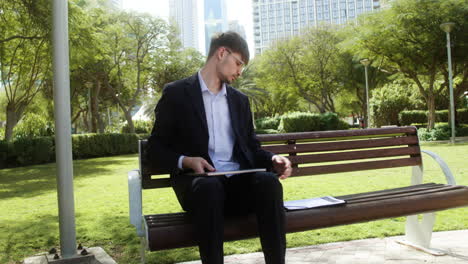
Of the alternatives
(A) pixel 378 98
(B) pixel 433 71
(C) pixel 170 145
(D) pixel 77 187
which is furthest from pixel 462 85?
(C) pixel 170 145

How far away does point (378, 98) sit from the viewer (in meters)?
35.3

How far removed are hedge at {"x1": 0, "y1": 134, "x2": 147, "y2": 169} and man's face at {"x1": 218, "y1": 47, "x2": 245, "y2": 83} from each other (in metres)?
16.4

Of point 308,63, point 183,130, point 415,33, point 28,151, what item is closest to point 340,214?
point 183,130

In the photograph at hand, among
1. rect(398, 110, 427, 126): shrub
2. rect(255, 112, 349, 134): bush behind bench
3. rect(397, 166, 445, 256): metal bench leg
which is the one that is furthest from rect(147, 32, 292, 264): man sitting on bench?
rect(398, 110, 427, 126): shrub

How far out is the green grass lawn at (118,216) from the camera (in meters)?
4.16

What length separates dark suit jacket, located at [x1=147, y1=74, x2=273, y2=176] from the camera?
265 centimetres

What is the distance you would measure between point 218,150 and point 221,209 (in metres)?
0.56

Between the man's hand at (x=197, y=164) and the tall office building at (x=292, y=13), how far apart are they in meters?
149

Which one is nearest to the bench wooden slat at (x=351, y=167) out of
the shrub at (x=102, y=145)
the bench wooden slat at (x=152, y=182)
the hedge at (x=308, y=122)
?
the bench wooden slat at (x=152, y=182)

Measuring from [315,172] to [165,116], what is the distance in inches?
58.3

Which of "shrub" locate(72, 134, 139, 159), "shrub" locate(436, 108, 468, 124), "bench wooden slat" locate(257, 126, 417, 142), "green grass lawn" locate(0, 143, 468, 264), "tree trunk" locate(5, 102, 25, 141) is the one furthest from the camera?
"shrub" locate(436, 108, 468, 124)

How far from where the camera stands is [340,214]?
2775 mm

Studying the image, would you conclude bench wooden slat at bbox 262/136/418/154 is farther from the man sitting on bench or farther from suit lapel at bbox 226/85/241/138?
suit lapel at bbox 226/85/241/138

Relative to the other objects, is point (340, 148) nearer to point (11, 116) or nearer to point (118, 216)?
point (118, 216)
